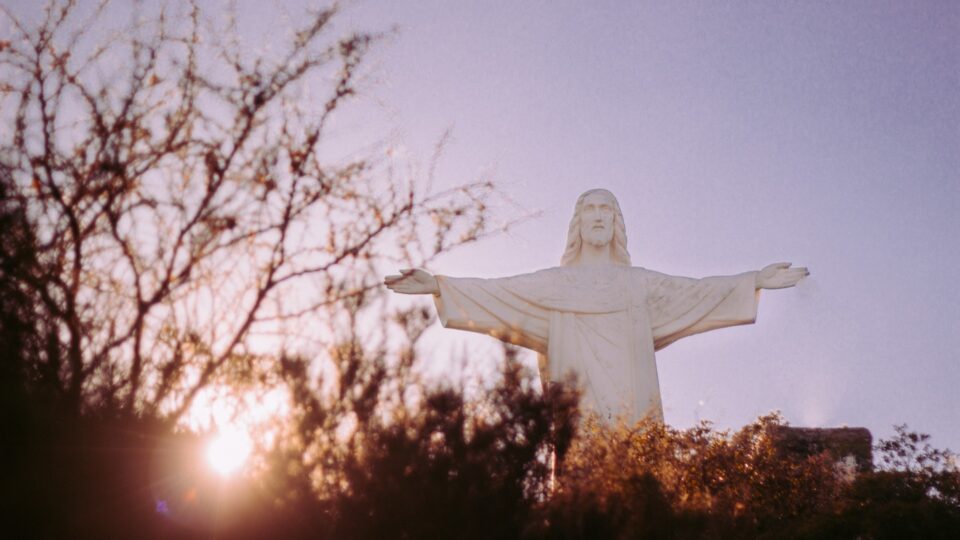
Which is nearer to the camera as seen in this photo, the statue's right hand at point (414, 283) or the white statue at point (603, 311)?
the statue's right hand at point (414, 283)

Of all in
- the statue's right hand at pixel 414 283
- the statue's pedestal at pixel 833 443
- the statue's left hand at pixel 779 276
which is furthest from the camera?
the statue's pedestal at pixel 833 443

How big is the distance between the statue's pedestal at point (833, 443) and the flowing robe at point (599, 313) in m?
1.47

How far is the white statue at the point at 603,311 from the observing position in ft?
34.2

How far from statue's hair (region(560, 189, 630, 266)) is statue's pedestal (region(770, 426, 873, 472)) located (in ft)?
8.49

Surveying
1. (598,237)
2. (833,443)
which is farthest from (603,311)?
(833,443)

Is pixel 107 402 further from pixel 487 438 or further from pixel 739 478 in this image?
pixel 739 478

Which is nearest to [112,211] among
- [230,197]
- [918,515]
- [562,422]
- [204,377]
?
[230,197]

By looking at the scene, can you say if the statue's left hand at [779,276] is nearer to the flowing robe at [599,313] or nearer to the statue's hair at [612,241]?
the flowing robe at [599,313]

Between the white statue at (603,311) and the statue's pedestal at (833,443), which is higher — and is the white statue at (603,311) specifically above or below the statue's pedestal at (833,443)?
above

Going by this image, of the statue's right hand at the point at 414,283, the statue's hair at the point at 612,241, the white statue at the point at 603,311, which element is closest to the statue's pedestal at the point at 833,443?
the white statue at the point at 603,311

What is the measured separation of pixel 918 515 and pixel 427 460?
427 cm

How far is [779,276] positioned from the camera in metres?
10.5

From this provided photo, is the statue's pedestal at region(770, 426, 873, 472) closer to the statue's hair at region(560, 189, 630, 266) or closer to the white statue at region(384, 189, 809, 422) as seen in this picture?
the white statue at region(384, 189, 809, 422)

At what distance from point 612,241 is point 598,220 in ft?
1.03
